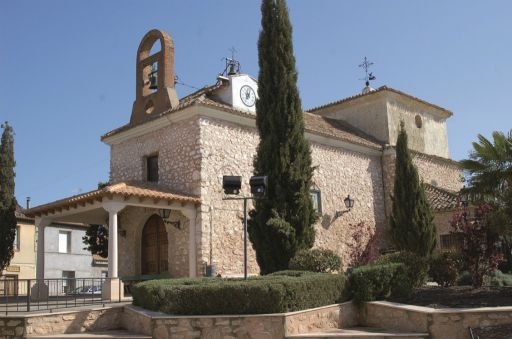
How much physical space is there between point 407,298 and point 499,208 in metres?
2.79

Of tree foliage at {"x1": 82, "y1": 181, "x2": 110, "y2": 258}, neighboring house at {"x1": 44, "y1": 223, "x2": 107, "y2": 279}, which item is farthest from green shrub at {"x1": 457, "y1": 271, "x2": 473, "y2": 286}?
neighboring house at {"x1": 44, "y1": 223, "x2": 107, "y2": 279}

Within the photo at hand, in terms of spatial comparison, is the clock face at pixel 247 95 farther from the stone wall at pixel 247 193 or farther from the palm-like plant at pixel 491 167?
the palm-like plant at pixel 491 167

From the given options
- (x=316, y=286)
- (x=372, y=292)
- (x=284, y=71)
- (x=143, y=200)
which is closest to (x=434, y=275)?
(x=372, y=292)

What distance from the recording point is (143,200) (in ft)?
47.5

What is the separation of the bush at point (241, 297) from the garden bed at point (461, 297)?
2.20m

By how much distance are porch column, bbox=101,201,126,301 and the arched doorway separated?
3.38 metres

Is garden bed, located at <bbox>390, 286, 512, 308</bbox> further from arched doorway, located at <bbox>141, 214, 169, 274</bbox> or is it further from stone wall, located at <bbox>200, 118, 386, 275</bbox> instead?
arched doorway, located at <bbox>141, 214, 169, 274</bbox>

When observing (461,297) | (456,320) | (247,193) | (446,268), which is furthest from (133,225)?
(456,320)

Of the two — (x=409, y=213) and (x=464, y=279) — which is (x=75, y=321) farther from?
(x=409, y=213)

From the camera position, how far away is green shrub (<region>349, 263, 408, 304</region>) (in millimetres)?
10742

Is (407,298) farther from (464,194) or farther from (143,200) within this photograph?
(143,200)

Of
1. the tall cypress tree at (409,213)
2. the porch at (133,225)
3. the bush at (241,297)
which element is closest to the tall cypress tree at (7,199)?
the porch at (133,225)

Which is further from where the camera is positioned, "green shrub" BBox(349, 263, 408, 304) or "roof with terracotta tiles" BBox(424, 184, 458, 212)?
"roof with terracotta tiles" BBox(424, 184, 458, 212)

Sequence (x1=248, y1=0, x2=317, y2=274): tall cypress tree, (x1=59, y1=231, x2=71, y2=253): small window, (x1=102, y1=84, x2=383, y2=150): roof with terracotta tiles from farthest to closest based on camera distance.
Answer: (x1=59, y1=231, x2=71, y2=253): small window, (x1=102, y1=84, x2=383, y2=150): roof with terracotta tiles, (x1=248, y1=0, x2=317, y2=274): tall cypress tree
